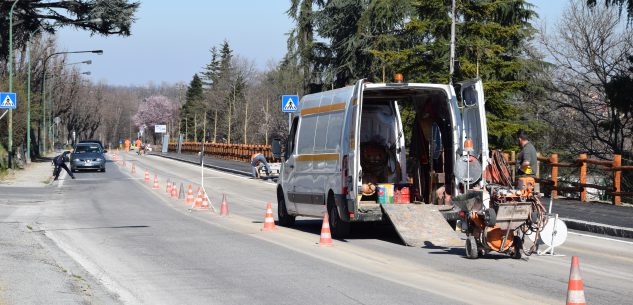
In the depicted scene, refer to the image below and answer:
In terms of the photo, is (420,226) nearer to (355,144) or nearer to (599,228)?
(355,144)

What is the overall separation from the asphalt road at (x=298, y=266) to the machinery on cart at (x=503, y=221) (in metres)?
0.20

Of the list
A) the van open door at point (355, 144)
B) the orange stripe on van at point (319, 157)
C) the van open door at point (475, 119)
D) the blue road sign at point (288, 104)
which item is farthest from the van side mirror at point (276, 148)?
the blue road sign at point (288, 104)

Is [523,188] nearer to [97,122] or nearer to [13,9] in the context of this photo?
[13,9]

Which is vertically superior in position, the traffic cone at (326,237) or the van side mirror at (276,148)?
the van side mirror at (276,148)

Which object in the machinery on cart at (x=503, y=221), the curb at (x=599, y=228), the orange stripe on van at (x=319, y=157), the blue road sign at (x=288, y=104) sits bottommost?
the curb at (x=599, y=228)

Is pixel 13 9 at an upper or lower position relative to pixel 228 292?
upper

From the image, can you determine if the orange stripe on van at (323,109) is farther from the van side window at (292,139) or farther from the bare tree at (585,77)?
the bare tree at (585,77)

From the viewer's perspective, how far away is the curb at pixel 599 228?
1734 cm

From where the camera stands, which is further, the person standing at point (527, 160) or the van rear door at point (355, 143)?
the van rear door at point (355, 143)

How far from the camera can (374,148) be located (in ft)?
57.9

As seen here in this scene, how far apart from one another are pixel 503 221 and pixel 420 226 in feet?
8.36

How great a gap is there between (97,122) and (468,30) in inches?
4821

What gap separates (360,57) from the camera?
171 feet

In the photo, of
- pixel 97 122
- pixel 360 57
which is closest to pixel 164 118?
pixel 97 122
